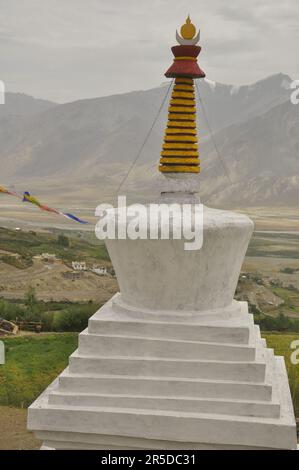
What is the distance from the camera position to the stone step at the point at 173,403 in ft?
19.0

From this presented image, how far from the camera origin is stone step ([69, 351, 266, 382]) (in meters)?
5.92

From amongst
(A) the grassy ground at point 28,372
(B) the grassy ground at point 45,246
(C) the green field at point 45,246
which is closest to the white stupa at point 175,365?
(A) the grassy ground at point 28,372

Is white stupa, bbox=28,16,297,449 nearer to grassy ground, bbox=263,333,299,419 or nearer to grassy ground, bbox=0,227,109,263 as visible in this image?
grassy ground, bbox=263,333,299,419

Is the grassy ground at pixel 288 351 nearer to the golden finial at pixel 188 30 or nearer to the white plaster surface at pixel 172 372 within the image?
the white plaster surface at pixel 172 372

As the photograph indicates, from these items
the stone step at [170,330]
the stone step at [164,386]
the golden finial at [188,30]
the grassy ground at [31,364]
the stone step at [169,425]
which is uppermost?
the golden finial at [188,30]

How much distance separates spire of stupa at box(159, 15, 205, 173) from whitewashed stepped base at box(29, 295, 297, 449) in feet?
5.83

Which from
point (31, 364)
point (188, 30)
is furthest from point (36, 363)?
point (188, 30)

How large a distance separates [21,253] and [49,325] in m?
5.90

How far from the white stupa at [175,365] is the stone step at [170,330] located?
11mm

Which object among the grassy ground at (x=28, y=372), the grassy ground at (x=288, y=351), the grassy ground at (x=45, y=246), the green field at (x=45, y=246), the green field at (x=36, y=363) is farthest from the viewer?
the grassy ground at (x=45, y=246)

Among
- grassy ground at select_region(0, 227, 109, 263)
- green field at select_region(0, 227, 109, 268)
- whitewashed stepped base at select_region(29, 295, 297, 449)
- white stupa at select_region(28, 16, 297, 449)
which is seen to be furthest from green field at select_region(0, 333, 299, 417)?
grassy ground at select_region(0, 227, 109, 263)

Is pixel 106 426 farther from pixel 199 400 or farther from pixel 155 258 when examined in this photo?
pixel 155 258

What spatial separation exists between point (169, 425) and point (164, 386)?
404 millimetres
